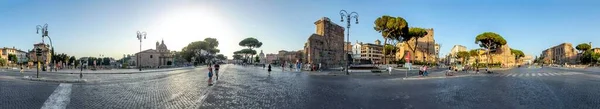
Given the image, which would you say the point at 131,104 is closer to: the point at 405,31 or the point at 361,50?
the point at 405,31

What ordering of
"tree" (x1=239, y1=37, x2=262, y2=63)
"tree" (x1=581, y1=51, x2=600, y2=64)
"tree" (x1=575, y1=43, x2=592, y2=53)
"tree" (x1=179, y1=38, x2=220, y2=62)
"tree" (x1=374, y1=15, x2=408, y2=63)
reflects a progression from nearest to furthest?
"tree" (x1=374, y1=15, x2=408, y2=63) → "tree" (x1=179, y1=38, x2=220, y2=62) → "tree" (x1=239, y1=37, x2=262, y2=63) → "tree" (x1=581, y1=51, x2=600, y2=64) → "tree" (x1=575, y1=43, x2=592, y2=53)

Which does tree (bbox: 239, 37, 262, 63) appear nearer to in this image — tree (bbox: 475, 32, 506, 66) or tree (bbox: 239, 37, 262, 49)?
tree (bbox: 239, 37, 262, 49)

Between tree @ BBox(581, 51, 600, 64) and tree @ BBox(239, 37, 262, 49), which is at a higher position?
tree @ BBox(239, 37, 262, 49)

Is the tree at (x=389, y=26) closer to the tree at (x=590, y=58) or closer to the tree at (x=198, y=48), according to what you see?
the tree at (x=198, y=48)

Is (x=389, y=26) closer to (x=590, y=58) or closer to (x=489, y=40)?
(x=489, y=40)

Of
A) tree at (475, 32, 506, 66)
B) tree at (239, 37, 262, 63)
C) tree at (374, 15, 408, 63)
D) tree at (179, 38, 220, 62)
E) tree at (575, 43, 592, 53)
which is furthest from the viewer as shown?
tree at (575, 43, 592, 53)

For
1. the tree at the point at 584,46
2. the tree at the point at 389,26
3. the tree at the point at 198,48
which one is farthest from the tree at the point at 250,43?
the tree at the point at 584,46

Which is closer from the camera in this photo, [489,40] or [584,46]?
[489,40]

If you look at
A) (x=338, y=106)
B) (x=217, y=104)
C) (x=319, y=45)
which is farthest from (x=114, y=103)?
(x=319, y=45)

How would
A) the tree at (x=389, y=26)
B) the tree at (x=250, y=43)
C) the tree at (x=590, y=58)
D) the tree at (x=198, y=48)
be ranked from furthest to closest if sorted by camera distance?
the tree at (x=590, y=58) < the tree at (x=250, y=43) < the tree at (x=198, y=48) < the tree at (x=389, y=26)

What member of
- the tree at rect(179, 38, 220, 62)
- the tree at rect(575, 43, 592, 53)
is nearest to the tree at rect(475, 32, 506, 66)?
the tree at rect(179, 38, 220, 62)

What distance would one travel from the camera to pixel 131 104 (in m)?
8.25

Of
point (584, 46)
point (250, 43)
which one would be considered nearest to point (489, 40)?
point (250, 43)

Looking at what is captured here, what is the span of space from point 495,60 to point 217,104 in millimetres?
93912
